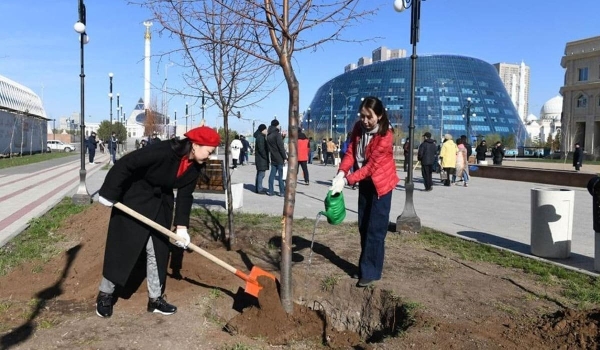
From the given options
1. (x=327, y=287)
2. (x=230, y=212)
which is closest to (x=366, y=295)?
(x=327, y=287)

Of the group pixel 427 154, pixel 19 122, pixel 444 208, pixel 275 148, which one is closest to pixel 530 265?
pixel 444 208

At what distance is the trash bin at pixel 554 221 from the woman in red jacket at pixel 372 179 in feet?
8.09

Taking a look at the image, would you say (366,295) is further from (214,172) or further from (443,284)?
(214,172)

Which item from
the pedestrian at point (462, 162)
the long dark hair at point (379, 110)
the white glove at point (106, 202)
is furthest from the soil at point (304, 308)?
the pedestrian at point (462, 162)

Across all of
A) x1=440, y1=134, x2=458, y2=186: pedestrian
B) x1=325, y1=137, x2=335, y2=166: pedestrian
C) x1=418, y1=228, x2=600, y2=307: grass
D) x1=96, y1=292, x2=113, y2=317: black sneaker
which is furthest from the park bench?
x1=325, y1=137, x2=335, y2=166: pedestrian

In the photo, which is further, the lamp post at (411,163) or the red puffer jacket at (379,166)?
the lamp post at (411,163)

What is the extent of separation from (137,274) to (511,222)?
699cm

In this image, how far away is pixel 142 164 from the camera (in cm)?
396

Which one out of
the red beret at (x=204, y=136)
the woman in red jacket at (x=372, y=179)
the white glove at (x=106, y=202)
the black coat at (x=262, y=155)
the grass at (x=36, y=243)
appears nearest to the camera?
the white glove at (x=106, y=202)

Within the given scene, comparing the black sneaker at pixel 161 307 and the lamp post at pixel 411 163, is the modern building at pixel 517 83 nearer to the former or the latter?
the lamp post at pixel 411 163

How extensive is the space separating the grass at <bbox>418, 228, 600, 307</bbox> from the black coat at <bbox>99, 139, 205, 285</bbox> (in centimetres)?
366

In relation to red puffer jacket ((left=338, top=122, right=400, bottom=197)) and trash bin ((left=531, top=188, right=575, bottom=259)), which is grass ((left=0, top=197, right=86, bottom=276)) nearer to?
red puffer jacket ((left=338, top=122, right=400, bottom=197))

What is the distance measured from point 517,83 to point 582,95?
12669cm

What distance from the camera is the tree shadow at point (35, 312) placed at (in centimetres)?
367
